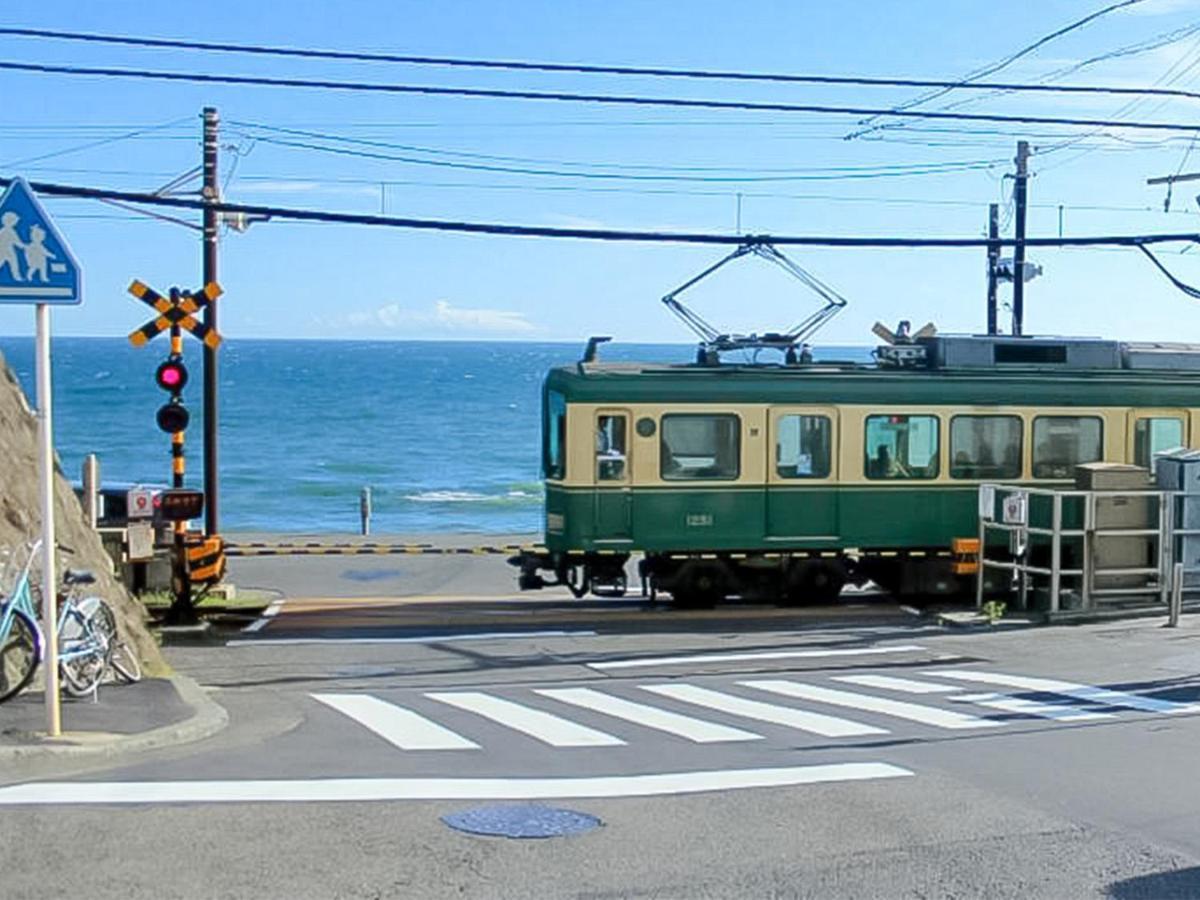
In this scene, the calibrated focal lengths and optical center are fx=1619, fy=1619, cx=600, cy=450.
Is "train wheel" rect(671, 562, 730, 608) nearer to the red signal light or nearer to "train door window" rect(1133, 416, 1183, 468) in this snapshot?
"train door window" rect(1133, 416, 1183, 468)

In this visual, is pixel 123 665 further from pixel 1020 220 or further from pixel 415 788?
pixel 1020 220

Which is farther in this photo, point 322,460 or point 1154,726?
point 322,460

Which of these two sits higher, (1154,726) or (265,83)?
(265,83)

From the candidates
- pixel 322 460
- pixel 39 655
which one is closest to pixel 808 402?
pixel 39 655

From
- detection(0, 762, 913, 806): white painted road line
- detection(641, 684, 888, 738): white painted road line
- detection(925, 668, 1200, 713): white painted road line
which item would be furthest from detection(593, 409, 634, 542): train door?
detection(0, 762, 913, 806): white painted road line

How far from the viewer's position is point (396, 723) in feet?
38.9

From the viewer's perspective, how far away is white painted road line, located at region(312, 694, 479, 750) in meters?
10.8

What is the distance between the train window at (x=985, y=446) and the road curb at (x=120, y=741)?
1366 centimetres

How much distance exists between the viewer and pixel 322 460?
83.8 metres

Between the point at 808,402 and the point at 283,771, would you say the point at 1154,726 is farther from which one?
the point at 808,402

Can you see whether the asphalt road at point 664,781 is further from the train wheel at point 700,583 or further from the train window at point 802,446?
the train window at point 802,446

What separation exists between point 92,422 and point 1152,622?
9536 cm

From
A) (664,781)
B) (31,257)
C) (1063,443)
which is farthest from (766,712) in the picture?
(1063,443)

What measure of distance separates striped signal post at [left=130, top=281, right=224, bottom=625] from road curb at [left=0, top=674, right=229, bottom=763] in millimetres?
8925
